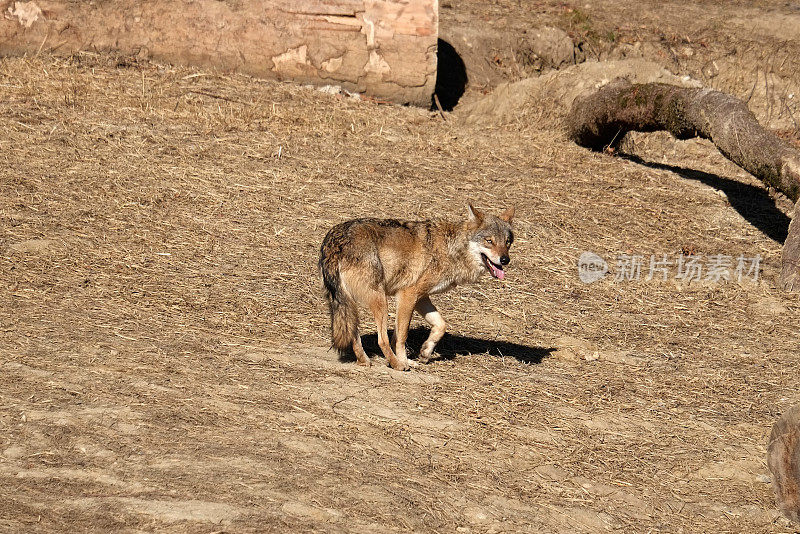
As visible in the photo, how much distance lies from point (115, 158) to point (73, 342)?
5507 millimetres

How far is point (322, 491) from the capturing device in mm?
5820

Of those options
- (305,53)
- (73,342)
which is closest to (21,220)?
(73,342)

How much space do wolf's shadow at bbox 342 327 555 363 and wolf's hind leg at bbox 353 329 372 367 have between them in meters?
0.59

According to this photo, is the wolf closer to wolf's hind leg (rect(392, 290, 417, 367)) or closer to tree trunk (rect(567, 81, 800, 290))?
wolf's hind leg (rect(392, 290, 417, 367))

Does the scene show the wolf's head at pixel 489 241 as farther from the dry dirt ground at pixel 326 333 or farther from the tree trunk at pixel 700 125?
the tree trunk at pixel 700 125

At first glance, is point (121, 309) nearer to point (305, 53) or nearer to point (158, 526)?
point (158, 526)

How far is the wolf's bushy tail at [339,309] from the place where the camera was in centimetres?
764

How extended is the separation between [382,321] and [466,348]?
1464 millimetres

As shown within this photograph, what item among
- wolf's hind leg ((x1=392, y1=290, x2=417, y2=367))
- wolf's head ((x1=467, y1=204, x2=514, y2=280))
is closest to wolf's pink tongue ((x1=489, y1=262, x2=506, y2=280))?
wolf's head ((x1=467, y1=204, x2=514, y2=280))

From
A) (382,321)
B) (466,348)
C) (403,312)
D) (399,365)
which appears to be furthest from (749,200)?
(382,321)

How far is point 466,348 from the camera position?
29.7 feet

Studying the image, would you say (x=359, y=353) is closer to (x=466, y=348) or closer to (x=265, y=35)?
(x=466, y=348)

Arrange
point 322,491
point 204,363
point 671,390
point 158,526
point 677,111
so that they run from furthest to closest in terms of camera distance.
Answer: point 677,111 → point 671,390 → point 204,363 → point 322,491 → point 158,526

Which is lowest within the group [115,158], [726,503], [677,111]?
[726,503]
